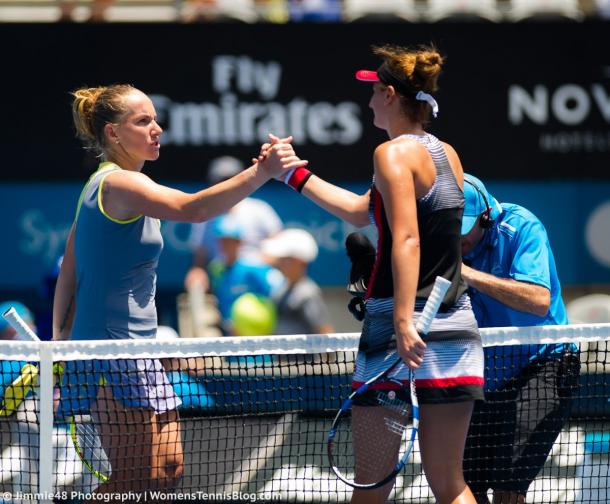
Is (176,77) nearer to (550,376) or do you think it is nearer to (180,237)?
(180,237)

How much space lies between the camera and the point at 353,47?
900cm

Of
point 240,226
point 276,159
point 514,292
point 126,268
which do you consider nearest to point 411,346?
point 514,292

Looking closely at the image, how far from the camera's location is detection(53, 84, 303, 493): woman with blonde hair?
4.24 meters

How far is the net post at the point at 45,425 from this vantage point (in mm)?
4520

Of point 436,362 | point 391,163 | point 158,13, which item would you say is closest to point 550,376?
point 436,362

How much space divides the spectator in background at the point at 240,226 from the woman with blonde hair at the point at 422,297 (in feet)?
14.6

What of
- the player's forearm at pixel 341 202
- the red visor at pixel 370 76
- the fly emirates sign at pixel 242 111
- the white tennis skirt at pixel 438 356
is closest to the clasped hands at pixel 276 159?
the player's forearm at pixel 341 202

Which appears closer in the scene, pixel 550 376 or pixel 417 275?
pixel 417 275

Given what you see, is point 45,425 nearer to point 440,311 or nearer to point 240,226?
point 440,311

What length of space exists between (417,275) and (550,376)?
124 cm

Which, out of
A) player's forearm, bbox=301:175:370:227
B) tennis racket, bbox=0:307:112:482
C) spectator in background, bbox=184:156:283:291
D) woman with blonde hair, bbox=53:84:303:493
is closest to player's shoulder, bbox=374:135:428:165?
woman with blonde hair, bbox=53:84:303:493

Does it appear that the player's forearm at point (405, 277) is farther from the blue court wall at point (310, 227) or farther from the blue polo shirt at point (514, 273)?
the blue court wall at point (310, 227)

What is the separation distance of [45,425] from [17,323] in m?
0.41

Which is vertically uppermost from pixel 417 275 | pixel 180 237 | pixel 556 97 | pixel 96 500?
pixel 556 97
